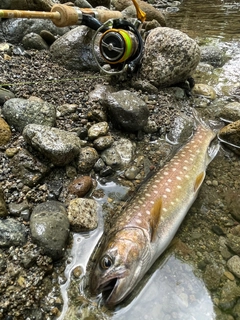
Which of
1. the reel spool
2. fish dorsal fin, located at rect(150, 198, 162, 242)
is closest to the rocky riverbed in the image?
the reel spool

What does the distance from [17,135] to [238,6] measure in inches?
604

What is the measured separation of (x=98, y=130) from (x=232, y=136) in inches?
85.3

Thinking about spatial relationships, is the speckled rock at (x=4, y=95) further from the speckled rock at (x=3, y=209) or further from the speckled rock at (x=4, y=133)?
the speckled rock at (x=3, y=209)

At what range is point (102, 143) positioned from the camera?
4172mm

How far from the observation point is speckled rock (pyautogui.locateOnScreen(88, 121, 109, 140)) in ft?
13.9

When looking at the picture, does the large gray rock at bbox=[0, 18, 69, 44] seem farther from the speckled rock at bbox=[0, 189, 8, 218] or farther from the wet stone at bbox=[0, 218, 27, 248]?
the wet stone at bbox=[0, 218, 27, 248]

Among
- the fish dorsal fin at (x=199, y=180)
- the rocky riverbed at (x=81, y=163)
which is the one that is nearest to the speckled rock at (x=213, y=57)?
the rocky riverbed at (x=81, y=163)

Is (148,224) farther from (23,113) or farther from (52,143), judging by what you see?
(23,113)

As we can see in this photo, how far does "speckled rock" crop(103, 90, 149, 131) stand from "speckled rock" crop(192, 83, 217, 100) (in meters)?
2.06

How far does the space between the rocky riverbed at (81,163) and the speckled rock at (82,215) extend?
13 millimetres

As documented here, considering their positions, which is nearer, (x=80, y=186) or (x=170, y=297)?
(x=170, y=297)

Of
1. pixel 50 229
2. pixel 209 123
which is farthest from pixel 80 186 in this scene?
pixel 209 123

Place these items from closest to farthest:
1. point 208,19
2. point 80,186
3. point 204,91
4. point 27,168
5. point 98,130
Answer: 1. point 27,168
2. point 80,186
3. point 98,130
4. point 204,91
5. point 208,19

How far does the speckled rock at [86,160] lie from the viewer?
3.87 metres
